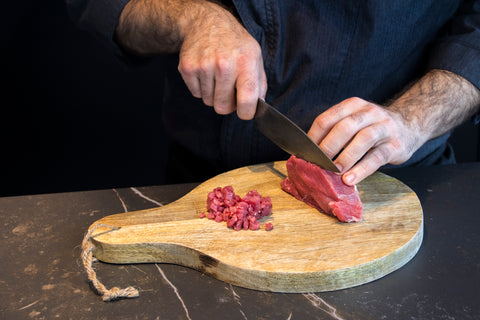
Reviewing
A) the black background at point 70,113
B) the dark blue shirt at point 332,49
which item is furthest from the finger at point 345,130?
the black background at point 70,113

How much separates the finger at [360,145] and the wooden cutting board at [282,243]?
177 millimetres

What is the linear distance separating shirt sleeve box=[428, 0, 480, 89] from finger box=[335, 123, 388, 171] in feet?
1.89

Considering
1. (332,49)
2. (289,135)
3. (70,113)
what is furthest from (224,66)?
(70,113)

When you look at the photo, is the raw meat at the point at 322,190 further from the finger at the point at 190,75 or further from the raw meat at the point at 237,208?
the finger at the point at 190,75

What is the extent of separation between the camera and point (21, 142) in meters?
3.45

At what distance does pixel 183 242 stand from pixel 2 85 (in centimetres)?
232

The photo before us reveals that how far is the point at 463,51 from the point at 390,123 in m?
0.58

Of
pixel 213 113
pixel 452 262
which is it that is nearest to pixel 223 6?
pixel 213 113

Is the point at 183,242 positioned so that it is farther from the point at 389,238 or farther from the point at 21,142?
the point at 21,142

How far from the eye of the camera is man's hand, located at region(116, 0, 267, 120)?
1739 millimetres

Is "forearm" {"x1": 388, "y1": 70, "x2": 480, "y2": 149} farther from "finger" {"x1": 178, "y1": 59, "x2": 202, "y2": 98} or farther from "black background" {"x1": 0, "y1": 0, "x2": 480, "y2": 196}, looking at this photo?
"black background" {"x1": 0, "y1": 0, "x2": 480, "y2": 196}

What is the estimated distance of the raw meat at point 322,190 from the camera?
1705mm

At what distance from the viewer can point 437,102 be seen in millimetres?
2117

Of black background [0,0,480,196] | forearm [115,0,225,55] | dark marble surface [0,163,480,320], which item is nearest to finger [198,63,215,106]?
forearm [115,0,225,55]
